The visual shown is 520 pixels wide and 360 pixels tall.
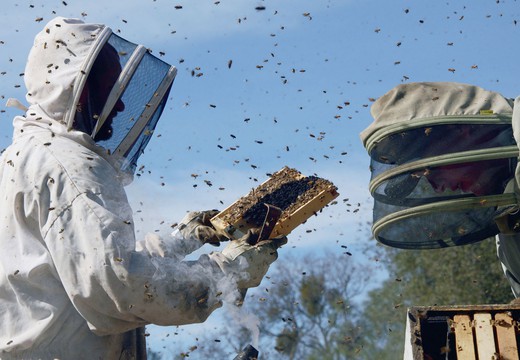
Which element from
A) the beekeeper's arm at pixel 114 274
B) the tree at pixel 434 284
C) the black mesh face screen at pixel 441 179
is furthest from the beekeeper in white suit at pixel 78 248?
the tree at pixel 434 284

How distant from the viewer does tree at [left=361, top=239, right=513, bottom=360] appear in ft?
64.6

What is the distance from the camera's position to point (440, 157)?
5531 millimetres

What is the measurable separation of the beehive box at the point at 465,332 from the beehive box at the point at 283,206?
0.83 m

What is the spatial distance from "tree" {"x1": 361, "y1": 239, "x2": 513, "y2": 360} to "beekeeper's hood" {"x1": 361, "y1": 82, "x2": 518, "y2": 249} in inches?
513

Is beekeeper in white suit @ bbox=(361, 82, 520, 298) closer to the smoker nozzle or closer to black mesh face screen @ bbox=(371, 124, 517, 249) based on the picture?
black mesh face screen @ bbox=(371, 124, 517, 249)

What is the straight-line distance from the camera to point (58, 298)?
12.7 ft

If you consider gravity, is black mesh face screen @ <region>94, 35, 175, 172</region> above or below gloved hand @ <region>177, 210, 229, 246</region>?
above

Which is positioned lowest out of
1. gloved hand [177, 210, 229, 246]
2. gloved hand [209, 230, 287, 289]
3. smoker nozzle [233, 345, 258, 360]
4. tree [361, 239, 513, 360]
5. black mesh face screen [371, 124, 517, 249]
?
smoker nozzle [233, 345, 258, 360]

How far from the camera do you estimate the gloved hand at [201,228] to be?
15.0 ft

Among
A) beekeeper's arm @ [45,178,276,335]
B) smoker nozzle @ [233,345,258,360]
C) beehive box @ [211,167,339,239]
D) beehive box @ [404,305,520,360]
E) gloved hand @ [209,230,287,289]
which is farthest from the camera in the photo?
beehive box @ [404,305,520,360]

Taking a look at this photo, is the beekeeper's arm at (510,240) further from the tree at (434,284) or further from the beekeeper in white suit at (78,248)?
the tree at (434,284)

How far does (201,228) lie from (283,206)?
1.29ft

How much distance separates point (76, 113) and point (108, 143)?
24cm

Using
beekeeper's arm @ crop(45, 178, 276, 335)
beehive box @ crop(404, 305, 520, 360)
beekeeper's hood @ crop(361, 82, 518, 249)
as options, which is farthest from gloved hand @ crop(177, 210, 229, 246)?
beekeeper's hood @ crop(361, 82, 518, 249)
